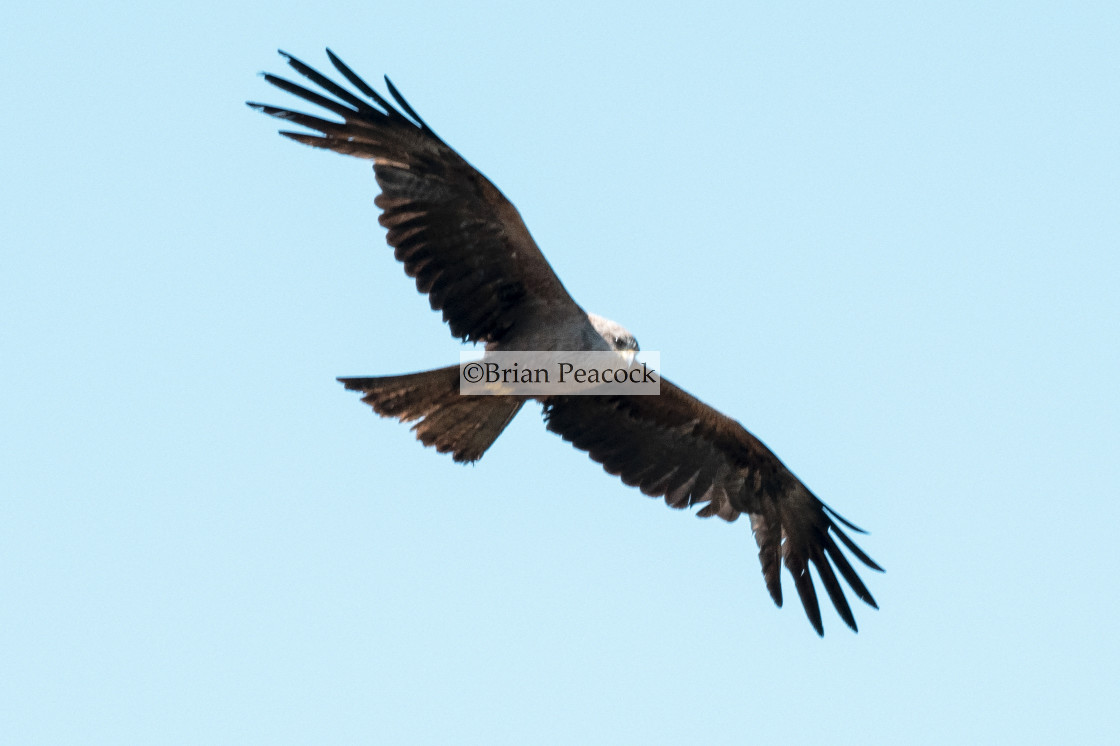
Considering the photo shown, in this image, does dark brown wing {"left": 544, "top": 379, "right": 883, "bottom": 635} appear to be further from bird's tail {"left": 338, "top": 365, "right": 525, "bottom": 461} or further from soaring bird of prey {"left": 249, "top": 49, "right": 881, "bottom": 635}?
bird's tail {"left": 338, "top": 365, "right": 525, "bottom": 461}

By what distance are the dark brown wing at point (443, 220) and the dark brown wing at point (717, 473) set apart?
916 millimetres

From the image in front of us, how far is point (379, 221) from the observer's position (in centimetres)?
875

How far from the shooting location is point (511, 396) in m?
9.23

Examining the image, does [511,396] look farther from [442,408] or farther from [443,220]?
[443,220]

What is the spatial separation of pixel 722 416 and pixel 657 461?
55 centimetres

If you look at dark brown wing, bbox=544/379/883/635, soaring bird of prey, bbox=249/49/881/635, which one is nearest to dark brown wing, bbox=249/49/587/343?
soaring bird of prey, bbox=249/49/881/635

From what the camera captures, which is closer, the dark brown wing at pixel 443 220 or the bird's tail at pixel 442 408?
the dark brown wing at pixel 443 220

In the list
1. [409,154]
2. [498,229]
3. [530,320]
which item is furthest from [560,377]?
[409,154]

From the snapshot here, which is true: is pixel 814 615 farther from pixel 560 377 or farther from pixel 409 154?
pixel 409 154

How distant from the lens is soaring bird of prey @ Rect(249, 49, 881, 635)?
28.4 ft

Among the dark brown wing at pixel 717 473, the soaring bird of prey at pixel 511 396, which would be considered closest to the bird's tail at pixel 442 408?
the soaring bird of prey at pixel 511 396

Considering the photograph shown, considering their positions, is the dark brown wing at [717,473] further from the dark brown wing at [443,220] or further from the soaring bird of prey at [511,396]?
the dark brown wing at [443,220]

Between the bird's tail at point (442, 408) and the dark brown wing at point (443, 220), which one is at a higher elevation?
the dark brown wing at point (443, 220)

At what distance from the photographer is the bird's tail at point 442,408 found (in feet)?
29.0
